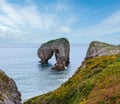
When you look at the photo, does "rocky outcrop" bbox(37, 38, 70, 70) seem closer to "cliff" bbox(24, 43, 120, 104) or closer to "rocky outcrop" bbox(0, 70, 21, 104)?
"rocky outcrop" bbox(0, 70, 21, 104)

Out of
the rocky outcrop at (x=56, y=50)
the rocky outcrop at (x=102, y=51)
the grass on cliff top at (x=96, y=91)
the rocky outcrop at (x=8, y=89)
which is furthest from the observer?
the rocky outcrop at (x=56, y=50)

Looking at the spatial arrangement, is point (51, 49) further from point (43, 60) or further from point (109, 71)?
point (109, 71)

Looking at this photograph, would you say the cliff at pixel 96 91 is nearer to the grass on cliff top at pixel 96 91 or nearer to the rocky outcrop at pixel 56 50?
the grass on cliff top at pixel 96 91

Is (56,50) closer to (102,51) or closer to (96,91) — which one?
(102,51)

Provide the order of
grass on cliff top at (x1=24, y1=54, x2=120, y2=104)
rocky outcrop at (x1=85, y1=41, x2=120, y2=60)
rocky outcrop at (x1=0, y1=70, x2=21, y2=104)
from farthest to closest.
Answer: rocky outcrop at (x1=85, y1=41, x2=120, y2=60), rocky outcrop at (x1=0, y1=70, x2=21, y2=104), grass on cliff top at (x1=24, y1=54, x2=120, y2=104)

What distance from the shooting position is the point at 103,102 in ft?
68.0

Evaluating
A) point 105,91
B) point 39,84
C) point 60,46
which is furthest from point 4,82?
point 60,46

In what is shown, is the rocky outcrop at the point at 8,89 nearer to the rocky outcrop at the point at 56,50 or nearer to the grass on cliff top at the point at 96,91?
the grass on cliff top at the point at 96,91

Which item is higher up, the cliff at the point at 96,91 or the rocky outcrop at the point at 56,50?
the rocky outcrop at the point at 56,50

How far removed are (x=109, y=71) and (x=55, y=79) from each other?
7125 cm

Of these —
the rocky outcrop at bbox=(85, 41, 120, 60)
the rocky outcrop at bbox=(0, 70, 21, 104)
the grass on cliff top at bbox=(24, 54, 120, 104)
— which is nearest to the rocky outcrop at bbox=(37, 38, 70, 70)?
the rocky outcrop at bbox=(85, 41, 120, 60)

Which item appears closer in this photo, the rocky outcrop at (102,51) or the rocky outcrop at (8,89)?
the rocky outcrop at (8,89)

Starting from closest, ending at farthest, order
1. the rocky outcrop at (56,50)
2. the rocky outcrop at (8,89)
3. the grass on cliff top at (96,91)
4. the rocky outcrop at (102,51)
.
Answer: the grass on cliff top at (96,91) → the rocky outcrop at (8,89) → the rocky outcrop at (102,51) → the rocky outcrop at (56,50)

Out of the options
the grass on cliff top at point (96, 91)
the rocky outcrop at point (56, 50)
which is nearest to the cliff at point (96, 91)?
the grass on cliff top at point (96, 91)
